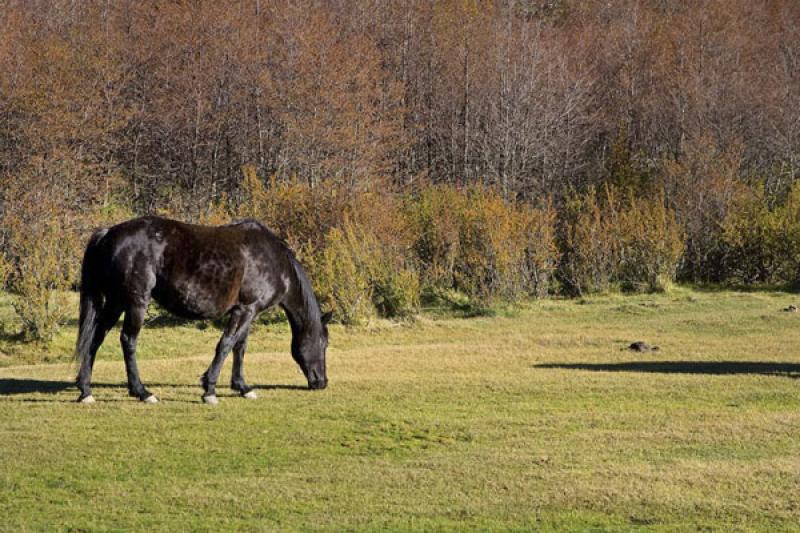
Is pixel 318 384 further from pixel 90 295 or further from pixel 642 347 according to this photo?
pixel 642 347

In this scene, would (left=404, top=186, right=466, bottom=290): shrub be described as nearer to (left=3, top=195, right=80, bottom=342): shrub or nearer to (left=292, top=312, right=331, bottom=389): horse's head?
(left=3, top=195, right=80, bottom=342): shrub

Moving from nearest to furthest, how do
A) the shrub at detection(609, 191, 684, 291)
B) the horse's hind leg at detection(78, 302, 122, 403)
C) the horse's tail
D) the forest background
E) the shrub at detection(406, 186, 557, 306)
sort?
the horse's tail
the horse's hind leg at detection(78, 302, 122, 403)
the shrub at detection(406, 186, 557, 306)
the forest background
the shrub at detection(609, 191, 684, 291)

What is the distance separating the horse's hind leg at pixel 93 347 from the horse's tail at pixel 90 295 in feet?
0.40

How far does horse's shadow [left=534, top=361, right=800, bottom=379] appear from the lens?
47.9 feet

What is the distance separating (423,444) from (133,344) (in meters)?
3.64

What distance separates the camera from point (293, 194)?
81.1 ft

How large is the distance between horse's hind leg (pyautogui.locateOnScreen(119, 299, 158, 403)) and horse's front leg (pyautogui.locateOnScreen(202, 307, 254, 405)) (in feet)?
1.94

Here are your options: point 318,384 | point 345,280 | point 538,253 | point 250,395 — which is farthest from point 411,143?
point 250,395

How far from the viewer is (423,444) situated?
9.86 meters

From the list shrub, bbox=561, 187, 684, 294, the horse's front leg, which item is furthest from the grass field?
shrub, bbox=561, 187, 684, 294

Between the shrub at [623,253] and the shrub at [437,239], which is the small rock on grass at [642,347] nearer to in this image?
the shrub at [437,239]

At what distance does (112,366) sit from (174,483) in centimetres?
728

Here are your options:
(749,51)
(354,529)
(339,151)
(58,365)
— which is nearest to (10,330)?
(58,365)

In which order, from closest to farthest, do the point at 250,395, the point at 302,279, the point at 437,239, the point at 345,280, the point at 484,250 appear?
1. the point at 250,395
2. the point at 302,279
3. the point at 345,280
4. the point at 484,250
5. the point at 437,239
